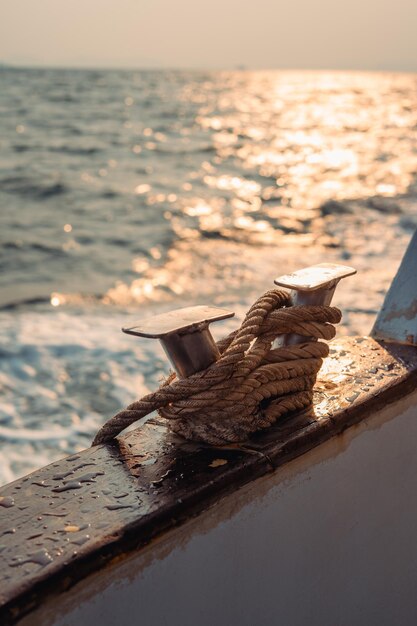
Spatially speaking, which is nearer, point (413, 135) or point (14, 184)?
point (14, 184)

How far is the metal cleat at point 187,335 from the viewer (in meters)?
0.96

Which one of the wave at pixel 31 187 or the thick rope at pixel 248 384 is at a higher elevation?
the wave at pixel 31 187

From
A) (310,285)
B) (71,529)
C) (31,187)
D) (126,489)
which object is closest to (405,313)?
(310,285)

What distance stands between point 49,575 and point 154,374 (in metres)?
3.17

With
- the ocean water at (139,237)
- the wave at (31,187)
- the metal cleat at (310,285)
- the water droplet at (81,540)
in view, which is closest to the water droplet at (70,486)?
the water droplet at (81,540)

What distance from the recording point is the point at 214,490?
2.92 feet

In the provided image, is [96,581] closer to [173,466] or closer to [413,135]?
[173,466]

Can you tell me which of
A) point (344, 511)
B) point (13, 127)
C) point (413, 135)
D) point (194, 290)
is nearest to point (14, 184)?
point (194, 290)

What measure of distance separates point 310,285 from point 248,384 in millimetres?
181

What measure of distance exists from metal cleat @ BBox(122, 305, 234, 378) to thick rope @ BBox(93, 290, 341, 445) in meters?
0.02

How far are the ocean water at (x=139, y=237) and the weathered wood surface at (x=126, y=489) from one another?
6.94 ft

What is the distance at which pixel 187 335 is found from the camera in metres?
0.98

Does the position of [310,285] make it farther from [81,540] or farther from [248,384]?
[81,540]

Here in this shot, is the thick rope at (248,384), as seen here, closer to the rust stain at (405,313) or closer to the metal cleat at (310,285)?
the metal cleat at (310,285)
